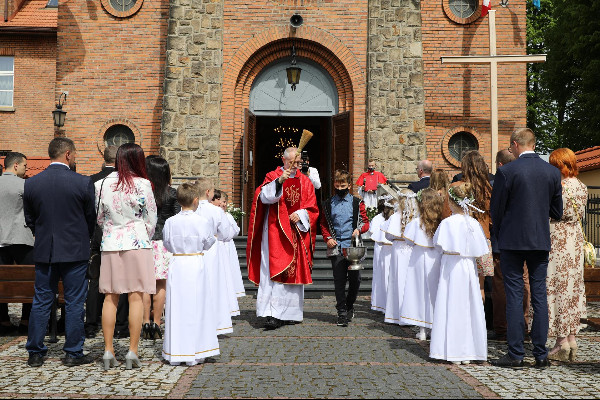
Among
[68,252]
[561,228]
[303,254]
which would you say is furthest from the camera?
[303,254]

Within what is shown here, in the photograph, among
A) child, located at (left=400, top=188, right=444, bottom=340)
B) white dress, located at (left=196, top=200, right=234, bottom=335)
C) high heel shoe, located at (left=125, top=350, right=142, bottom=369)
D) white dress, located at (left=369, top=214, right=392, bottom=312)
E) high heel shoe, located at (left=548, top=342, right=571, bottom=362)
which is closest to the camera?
high heel shoe, located at (left=125, top=350, right=142, bottom=369)

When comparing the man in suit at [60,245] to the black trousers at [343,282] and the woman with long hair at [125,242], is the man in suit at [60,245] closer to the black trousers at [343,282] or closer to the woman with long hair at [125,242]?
the woman with long hair at [125,242]

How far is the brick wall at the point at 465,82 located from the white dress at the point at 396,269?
8.28 metres

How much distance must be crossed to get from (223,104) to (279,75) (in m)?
1.73

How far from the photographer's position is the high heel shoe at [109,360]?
646cm

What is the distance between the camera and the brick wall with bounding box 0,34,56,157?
23.3 meters

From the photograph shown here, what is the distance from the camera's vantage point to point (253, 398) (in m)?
5.27

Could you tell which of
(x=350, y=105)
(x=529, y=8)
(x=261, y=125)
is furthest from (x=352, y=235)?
(x=529, y=8)

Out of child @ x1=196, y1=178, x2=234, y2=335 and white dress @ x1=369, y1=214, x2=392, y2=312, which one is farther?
white dress @ x1=369, y1=214, x2=392, y2=312

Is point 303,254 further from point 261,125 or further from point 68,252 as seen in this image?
point 261,125

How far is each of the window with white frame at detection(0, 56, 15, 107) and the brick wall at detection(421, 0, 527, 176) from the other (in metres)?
14.0

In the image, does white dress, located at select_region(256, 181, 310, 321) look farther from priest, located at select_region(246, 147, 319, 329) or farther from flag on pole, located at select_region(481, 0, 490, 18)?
flag on pole, located at select_region(481, 0, 490, 18)

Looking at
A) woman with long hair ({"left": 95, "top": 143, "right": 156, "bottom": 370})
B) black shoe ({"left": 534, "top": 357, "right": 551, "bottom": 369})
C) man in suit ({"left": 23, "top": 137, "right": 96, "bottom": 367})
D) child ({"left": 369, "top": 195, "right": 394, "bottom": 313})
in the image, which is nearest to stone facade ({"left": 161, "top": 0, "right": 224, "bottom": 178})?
child ({"left": 369, "top": 195, "right": 394, "bottom": 313})

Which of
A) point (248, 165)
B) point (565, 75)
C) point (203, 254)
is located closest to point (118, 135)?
point (248, 165)
